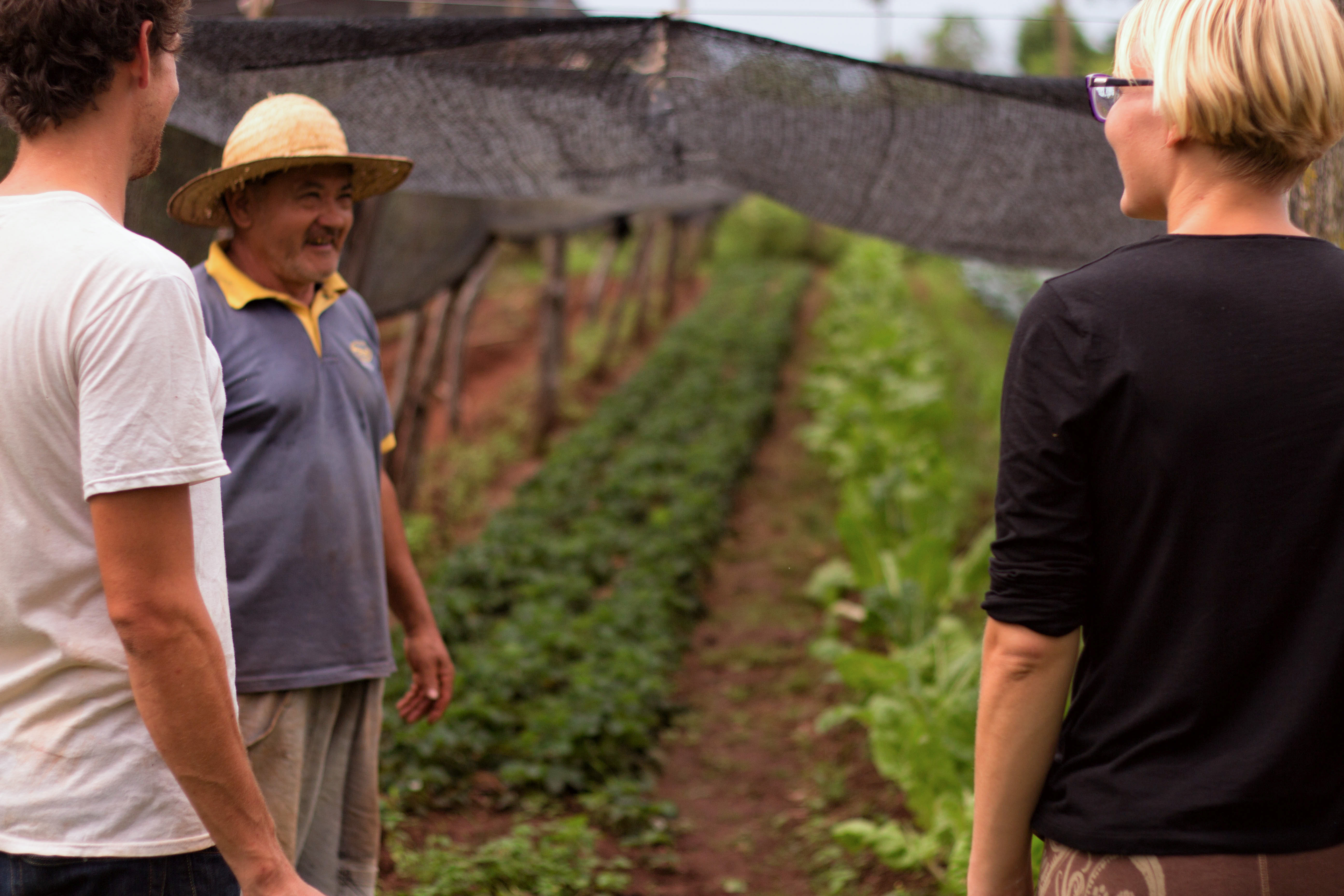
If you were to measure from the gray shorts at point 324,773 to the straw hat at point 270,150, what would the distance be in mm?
1057

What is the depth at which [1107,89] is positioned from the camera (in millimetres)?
1425

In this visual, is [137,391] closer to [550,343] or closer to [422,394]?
[422,394]

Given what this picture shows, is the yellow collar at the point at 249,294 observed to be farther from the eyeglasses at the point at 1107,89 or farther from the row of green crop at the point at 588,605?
the row of green crop at the point at 588,605

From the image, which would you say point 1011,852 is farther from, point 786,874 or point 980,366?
point 980,366

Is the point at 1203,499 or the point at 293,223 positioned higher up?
the point at 293,223

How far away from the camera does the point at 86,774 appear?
1.41m

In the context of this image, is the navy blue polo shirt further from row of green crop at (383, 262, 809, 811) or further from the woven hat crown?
row of green crop at (383, 262, 809, 811)

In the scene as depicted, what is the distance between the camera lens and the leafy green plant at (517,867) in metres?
3.60

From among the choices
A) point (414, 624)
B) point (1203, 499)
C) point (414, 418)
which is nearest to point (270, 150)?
point (414, 624)

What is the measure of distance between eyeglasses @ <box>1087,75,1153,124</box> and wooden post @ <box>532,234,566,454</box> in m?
9.43

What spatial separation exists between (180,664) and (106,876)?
0.29 metres

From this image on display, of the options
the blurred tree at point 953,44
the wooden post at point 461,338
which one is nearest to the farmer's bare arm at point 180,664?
the wooden post at point 461,338

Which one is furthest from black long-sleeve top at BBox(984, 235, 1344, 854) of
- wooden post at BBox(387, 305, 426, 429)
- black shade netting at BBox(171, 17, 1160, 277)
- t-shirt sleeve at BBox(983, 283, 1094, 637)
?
wooden post at BBox(387, 305, 426, 429)

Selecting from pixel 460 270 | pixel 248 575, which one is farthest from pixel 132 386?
pixel 460 270
